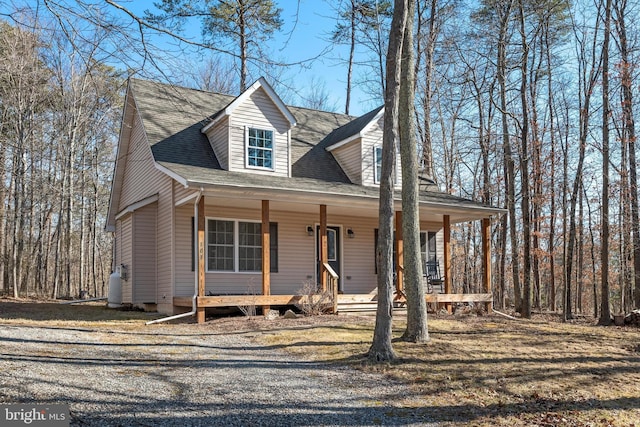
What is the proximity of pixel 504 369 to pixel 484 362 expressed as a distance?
36 centimetres

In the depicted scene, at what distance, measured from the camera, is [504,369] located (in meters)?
7.42

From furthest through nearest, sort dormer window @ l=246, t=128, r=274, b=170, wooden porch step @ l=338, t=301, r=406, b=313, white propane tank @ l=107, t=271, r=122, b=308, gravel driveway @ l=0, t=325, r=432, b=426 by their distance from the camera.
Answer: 1. white propane tank @ l=107, t=271, r=122, b=308
2. dormer window @ l=246, t=128, r=274, b=170
3. wooden porch step @ l=338, t=301, r=406, b=313
4. gravel driveway @ l=0, t=325, r=432, b=426

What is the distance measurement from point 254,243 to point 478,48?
35.9 feet

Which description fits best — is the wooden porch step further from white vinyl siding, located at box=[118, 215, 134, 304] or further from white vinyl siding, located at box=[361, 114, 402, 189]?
white vinyl siding, located at box=[118, 215, 134, 304]

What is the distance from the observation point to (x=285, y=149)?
1427 cm

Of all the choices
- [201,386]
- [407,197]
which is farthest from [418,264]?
[201,386]

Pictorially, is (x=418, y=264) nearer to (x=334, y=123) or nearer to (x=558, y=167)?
(x=334, y=123)

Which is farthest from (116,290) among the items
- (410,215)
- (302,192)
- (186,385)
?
(186,385)

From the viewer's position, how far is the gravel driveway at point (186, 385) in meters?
4.90

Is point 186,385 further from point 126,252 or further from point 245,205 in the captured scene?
point 126,252

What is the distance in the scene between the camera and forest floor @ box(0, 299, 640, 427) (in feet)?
19.5

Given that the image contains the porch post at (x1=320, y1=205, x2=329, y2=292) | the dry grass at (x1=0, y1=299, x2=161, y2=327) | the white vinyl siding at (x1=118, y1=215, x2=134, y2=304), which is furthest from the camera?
the white vinyl siding at (x1=118, y1=215, x2=134, y2=304)

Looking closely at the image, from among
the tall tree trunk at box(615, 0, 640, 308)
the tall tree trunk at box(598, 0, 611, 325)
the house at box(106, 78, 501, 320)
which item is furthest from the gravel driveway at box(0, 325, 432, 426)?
the tall tree trunk at box(615, 0, 640, 308)

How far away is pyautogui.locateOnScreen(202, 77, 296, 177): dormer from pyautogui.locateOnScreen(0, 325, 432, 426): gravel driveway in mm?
6164
